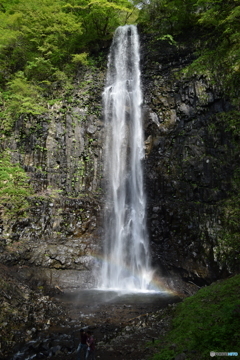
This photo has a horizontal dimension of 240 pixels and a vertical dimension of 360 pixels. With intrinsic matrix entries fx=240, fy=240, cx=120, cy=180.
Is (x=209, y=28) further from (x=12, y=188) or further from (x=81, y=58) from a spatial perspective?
(x=12, y=188)

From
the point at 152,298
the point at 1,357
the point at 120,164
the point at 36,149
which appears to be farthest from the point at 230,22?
the point at 1,357

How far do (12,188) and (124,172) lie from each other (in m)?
6.49

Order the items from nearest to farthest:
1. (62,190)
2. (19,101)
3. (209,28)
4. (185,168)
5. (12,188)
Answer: (185,168)
(12,188)
(62,190)
(209,28)
(19,101)

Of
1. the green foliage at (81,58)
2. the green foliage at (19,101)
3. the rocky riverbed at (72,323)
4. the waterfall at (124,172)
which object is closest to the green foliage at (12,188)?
the green foliage at (19,101)

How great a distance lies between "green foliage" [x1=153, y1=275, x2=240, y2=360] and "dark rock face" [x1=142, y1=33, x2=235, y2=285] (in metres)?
3.57

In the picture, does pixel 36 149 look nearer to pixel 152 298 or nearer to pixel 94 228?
pixel 94 228

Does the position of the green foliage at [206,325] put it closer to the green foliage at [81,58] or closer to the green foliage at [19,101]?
the green foliage at [19,101]

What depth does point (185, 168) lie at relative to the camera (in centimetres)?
1302

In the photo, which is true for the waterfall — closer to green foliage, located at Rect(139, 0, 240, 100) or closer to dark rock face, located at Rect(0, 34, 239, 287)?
dark rock face, located at Rect(0, 34, 239, 287)

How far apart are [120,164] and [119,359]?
1115 centimetres

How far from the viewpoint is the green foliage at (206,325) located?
441 cm

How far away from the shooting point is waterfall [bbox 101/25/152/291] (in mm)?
12295

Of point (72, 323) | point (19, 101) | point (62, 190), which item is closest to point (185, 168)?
point (62, 190)

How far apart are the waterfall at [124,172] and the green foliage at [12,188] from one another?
4671mm
